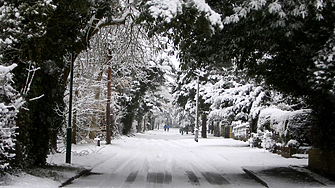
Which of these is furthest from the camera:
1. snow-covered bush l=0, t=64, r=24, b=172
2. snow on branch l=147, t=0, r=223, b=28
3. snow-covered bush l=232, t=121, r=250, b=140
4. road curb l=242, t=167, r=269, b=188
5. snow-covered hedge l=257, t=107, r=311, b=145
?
snow-covered bush l=232, t=121, r=250, b=140

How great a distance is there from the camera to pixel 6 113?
7645mm

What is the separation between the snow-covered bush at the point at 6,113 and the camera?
24.2 ft

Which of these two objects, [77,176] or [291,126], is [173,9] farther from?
[291,126]

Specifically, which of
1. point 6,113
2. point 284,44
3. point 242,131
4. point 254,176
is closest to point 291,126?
point 254,176

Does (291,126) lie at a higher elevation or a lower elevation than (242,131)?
higher

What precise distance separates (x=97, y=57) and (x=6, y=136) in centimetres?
1094

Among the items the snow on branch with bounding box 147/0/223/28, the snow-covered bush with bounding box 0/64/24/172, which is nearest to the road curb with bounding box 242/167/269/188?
the snow on branch with bounding box 147/0/223/28

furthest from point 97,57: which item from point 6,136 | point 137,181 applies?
point 6,136

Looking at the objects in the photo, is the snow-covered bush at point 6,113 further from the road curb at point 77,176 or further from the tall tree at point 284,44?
the tall tree at point 284,44

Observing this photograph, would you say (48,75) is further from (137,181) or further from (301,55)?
(301,55)

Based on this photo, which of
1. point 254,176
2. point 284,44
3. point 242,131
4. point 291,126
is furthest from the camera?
point 242,131

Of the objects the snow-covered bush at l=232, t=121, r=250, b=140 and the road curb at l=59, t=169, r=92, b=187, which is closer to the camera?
the road curb at l=59, t=169, r=92, b=187

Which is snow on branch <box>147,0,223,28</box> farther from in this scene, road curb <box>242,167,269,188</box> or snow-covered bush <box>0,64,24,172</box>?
road curb <box>242,167,269,188</box>

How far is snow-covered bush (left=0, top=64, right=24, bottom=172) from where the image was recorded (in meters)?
7.38
